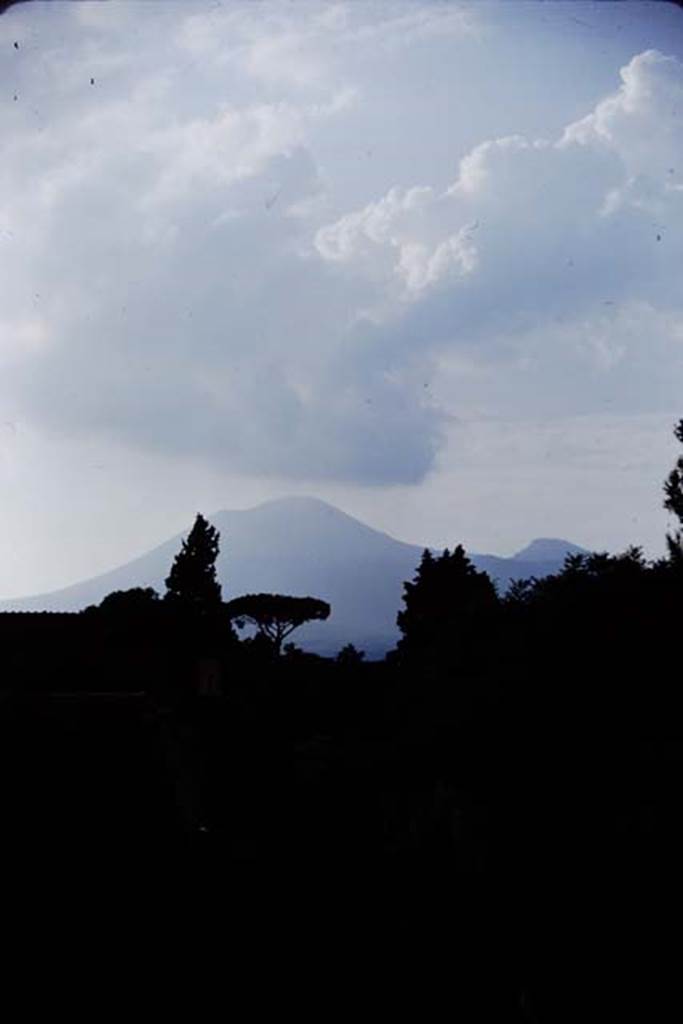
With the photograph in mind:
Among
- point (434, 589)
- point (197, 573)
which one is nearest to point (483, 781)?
point (434, 589)

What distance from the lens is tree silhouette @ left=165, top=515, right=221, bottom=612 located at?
34.7m

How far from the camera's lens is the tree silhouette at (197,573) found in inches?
1364

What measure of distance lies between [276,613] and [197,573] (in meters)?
5.25

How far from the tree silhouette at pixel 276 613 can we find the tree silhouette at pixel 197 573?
265cm

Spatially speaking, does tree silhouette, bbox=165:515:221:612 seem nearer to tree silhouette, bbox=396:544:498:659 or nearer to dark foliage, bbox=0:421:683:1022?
tree silhouette, bbox=396:544:498:659

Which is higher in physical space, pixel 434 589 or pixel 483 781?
pixel 434 589

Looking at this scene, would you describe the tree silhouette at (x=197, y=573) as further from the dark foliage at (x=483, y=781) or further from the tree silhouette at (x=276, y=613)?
the dark foliage at (x=483, y=781)

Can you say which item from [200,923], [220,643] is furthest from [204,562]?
[200,923]

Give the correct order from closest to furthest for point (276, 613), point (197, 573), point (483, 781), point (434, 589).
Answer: point (483, 781) → point (434, 589) → point (197, 573) → point (276, 613)

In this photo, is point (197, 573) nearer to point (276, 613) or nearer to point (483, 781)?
point (276, 613)

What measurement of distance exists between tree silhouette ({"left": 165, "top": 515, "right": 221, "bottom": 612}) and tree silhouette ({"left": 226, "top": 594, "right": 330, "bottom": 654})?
265 cm

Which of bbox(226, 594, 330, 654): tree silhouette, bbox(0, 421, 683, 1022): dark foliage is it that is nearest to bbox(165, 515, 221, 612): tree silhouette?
bbox(226, 594, 330, 654): tree silhouette

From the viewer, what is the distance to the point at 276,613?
38.2 meters

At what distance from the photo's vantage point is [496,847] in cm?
729
